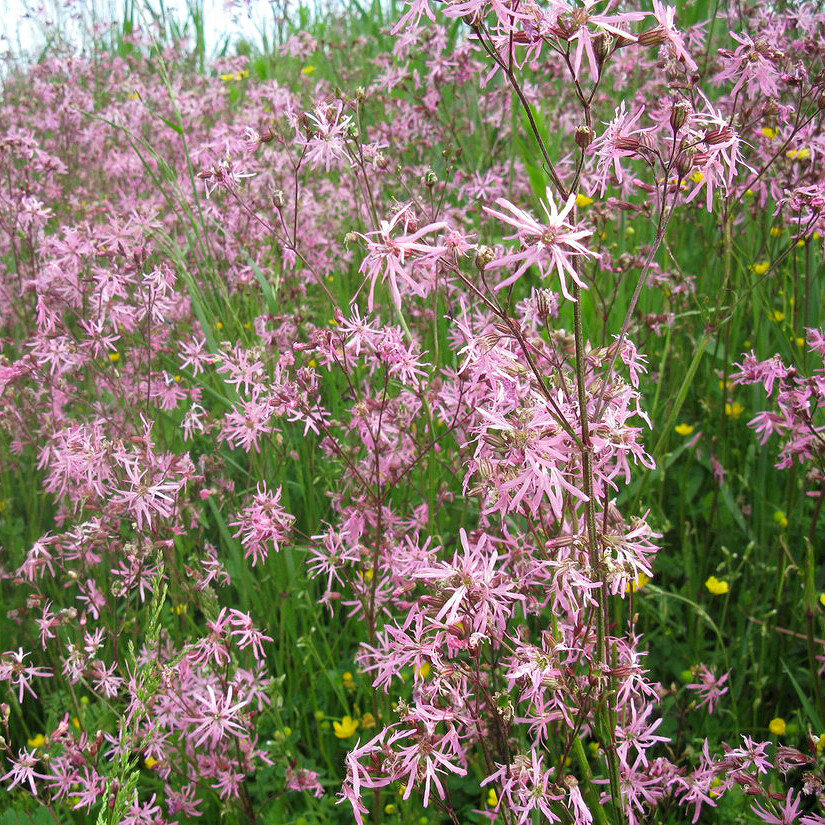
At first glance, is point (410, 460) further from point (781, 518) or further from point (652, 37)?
point (652, 37)

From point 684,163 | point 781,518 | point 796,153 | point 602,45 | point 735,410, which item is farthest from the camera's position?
point 796,153

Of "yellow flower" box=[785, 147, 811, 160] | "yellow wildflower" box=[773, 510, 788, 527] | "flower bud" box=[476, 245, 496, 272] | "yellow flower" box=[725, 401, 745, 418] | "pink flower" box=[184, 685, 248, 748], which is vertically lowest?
"pink flower" box=[184, 685, 248, 748]

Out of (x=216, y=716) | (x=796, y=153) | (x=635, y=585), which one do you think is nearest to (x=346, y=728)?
(x=216, y=716)

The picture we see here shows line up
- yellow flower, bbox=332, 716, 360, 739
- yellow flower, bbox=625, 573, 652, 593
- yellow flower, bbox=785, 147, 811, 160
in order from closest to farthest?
1. yellow flower, bbox=625, 573, 652, 593
2. yellow flower, bbox=332, 716, 360, 739
3. yellow flower, bbox=785, 147, 811, 160

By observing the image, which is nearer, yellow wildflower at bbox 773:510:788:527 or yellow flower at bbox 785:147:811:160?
yellow wildflower at bbox 773:510:788:527

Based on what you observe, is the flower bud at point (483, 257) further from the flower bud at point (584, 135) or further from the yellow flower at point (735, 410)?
the yellow flower at point (735, 410)

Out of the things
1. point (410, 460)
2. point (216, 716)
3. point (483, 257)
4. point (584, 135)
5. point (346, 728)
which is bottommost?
point (346, 728)

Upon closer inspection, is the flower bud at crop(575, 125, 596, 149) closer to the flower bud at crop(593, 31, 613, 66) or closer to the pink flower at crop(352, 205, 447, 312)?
the flower bud at crop(593, 31, 613, 66)

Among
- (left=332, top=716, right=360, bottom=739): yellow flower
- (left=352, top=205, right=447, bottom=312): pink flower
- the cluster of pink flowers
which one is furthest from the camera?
(left=332, top=716, right=360, bottom=739): yellow flower

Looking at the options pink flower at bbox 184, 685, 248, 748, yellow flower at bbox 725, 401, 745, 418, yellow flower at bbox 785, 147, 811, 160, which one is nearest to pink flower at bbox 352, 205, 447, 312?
pink flower at bbox 184, 685, 248, 748

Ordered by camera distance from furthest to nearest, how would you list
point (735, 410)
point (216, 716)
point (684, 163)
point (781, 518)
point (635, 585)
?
1. point (735, 410)
2. point (781, 518)
3. point (216, 716)
4. point (635, 585)
5. point (684, 163)

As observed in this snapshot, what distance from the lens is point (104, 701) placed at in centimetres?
206

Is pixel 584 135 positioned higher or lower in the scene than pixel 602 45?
lower

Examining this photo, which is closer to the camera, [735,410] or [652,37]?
[652,37]
